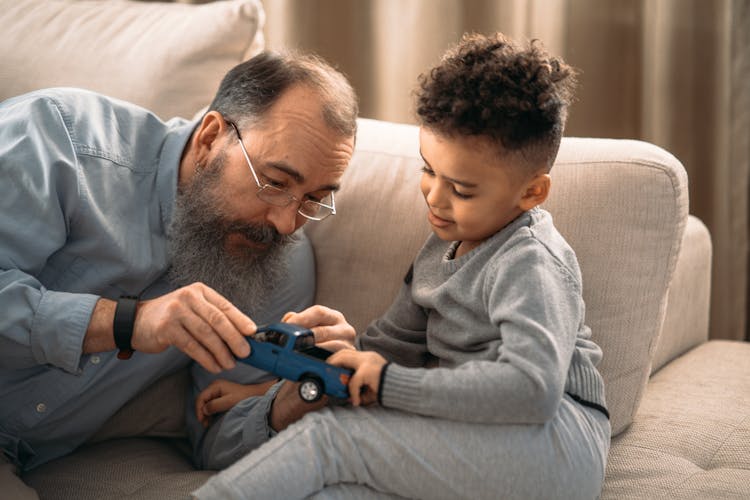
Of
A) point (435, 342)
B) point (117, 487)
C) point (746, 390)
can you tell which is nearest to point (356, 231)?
point (435, 342)

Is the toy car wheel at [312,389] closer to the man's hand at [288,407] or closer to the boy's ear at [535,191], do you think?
the man's hand at [288,407]

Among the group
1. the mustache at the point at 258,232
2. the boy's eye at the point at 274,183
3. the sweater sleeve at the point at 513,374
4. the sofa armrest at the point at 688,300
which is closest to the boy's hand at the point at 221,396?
the mustache at the point at 258,232

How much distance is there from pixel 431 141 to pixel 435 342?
13.3 inches

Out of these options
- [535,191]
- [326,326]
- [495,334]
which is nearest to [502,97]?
[535,191]

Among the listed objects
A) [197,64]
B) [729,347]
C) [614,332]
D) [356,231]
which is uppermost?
[197,64]

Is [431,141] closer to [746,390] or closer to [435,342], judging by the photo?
[435,342]

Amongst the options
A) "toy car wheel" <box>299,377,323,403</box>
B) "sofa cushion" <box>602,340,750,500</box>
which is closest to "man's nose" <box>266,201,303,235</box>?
"toy car wheel" <box>299,377,323,403</box>

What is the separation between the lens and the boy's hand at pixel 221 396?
1.62 metres

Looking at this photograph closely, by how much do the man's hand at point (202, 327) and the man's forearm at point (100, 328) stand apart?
73mm

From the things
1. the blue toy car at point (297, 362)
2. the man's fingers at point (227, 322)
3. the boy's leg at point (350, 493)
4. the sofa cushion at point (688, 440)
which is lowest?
the sofa cushion at point (688, 440)

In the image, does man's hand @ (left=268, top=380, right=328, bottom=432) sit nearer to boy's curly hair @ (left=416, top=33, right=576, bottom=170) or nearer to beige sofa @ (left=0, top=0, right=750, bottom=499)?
beige sofa @ (left=0, top=0, right=750, bottom=499)

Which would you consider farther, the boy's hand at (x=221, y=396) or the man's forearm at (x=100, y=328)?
the boy's hand at (x=221, y=396)

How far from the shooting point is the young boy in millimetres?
1199

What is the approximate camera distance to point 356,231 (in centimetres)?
175
